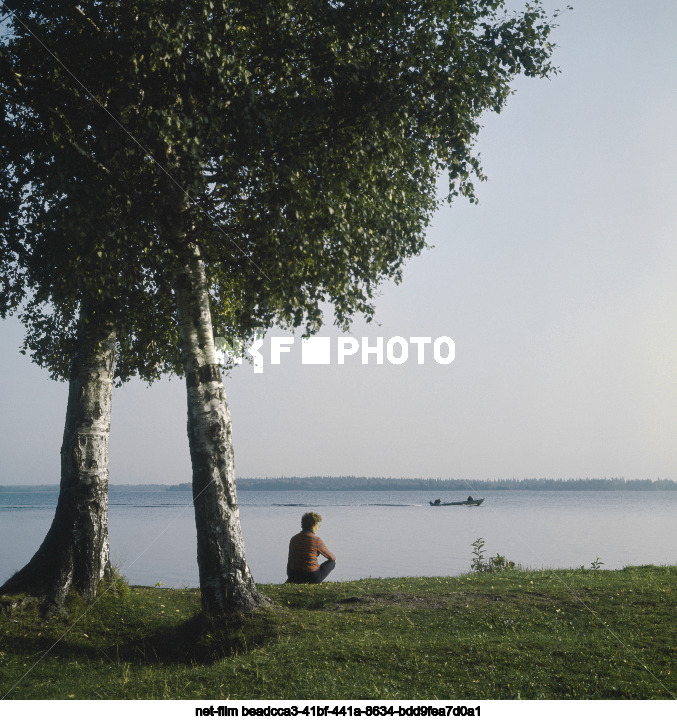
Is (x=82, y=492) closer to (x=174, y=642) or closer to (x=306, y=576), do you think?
(x=174, y=642)

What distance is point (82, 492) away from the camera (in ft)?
41.5

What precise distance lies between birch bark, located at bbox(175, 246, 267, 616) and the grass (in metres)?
0.52

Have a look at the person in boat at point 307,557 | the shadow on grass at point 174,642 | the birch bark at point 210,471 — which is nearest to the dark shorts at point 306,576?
the person in boat at point 307,557

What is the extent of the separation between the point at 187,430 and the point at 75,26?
7144 mm

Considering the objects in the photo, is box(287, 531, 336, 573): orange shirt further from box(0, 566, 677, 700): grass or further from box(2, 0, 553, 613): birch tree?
box(2, 0, 553, 613): birch tree

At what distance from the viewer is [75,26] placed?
11469 millimetres

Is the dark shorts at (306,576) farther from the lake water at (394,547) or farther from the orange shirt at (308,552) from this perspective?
the lake water at (394,547)

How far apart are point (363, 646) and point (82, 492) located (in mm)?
6265

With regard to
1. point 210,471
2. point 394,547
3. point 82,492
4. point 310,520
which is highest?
point 210,471

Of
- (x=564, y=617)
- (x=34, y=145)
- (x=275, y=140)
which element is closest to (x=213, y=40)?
(x=275, y=140)

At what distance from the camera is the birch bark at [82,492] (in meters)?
12.1

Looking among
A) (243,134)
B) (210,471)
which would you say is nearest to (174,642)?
(210,471)

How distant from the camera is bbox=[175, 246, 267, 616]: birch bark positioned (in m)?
11.2
